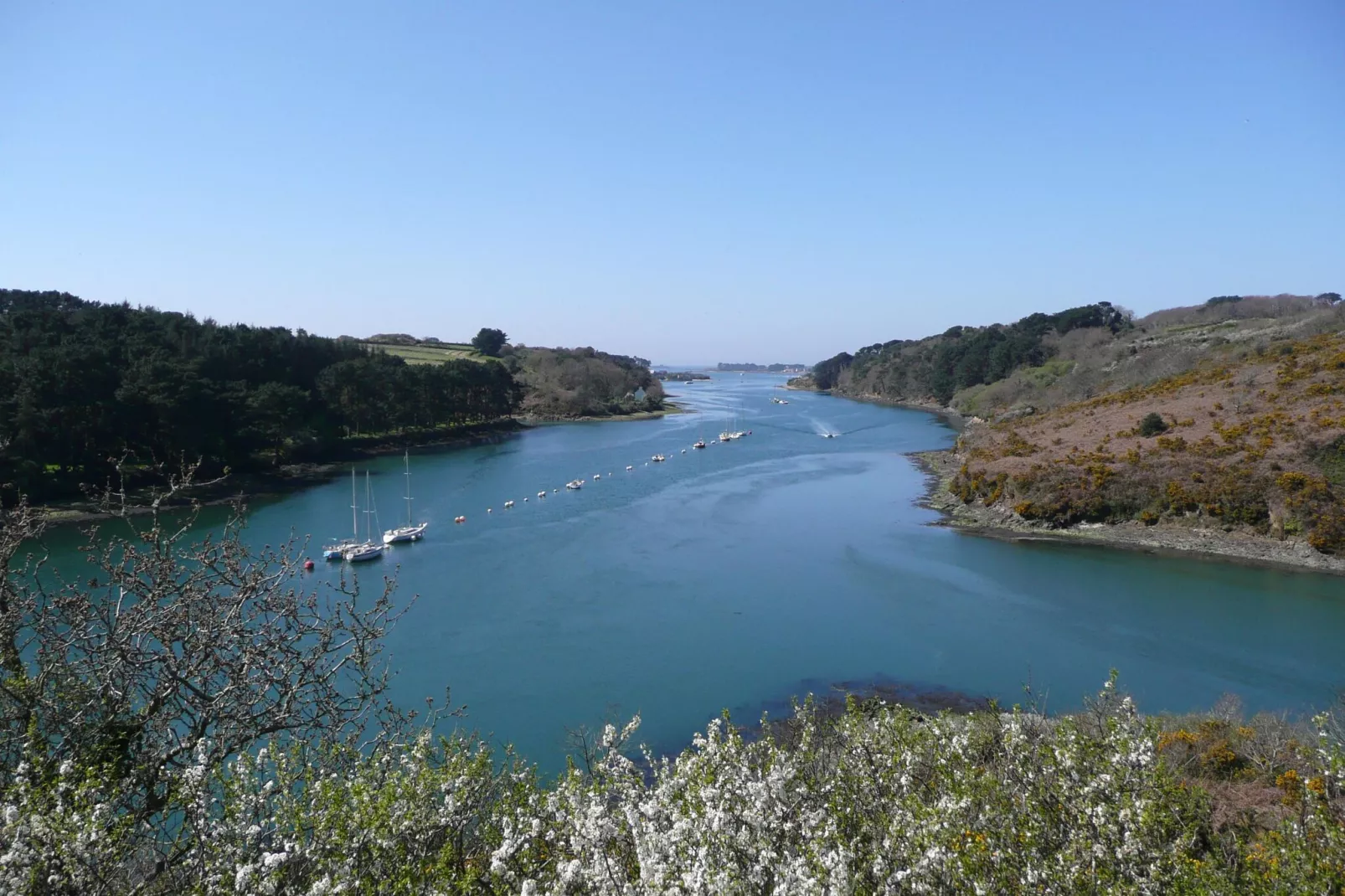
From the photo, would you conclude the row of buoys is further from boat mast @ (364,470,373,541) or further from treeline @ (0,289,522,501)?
treeline @ (0,289,522,501)

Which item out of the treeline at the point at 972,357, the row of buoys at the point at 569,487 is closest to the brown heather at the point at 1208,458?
the row of buoys at the point at 569,487

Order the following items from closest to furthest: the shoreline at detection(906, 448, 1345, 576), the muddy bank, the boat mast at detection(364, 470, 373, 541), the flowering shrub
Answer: the flowering shrub
the shoreline at detection(906, 448, 1345, 576)
the boat mast at detection(364, 470, 373, 541)
the muddy bank

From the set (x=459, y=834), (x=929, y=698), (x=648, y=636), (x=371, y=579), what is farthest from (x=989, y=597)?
(x=459, y=834)

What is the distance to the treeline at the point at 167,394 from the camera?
22.6 meters

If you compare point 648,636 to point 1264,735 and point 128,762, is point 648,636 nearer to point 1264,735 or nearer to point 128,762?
point 1264,735

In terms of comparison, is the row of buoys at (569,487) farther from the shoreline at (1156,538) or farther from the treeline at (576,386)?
the treeline at (576,386)

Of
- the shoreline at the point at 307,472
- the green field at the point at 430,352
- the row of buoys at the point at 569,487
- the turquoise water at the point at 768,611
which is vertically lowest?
the turquoise water at the point at 768,611

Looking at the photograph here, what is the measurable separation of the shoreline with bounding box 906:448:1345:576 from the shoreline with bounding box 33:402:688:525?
19.4m

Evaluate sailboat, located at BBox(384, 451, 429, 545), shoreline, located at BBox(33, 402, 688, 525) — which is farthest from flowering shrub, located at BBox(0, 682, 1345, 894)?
sailboat, located at BBox(384, 451, 429, 545)

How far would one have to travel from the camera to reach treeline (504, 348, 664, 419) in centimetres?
5759

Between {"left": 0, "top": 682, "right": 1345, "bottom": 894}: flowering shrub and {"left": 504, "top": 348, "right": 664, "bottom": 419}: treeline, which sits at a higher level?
{"left": 504, "top": 348, "right": 664, "bottom": 419}: treeline

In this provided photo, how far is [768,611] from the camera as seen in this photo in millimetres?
16141

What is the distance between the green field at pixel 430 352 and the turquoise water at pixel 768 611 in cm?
3272

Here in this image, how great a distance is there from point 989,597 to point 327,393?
30.6 metres
